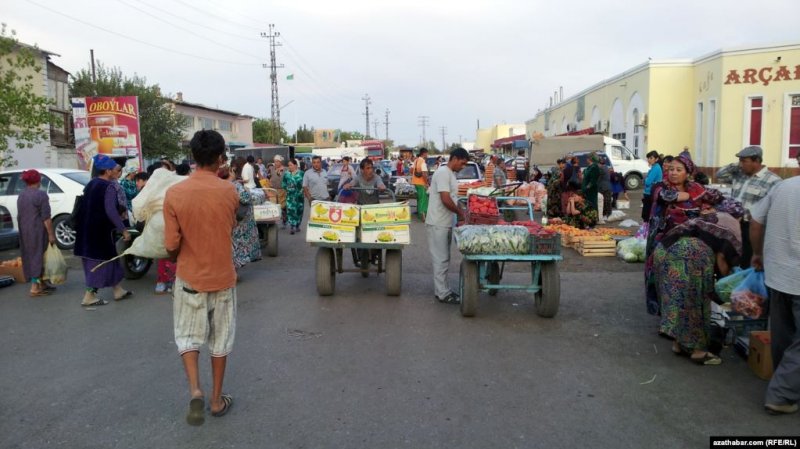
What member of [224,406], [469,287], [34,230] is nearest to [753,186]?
[469,287]

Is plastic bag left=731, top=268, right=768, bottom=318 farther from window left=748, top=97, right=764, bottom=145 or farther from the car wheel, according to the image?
window left=748, top=97, right=764, bottom=145

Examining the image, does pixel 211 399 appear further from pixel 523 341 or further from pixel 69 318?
pixel 69 318

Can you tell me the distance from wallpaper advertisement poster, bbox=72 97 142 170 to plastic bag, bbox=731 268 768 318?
796 inches

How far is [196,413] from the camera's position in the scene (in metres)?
4.00

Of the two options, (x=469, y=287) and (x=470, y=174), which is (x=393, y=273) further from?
(x=470, y=174)

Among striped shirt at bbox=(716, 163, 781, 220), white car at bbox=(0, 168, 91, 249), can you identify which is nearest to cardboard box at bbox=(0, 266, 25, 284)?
white car at bbox=(0, 168, 91, 249)

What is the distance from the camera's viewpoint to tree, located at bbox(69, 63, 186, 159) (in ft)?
117

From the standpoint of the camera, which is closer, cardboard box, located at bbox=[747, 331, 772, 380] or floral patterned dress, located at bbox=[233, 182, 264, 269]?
cardboard box, located at bbox=[747, 331, 772, 380]

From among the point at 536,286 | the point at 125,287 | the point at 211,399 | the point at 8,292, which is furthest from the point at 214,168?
the point at 8,292

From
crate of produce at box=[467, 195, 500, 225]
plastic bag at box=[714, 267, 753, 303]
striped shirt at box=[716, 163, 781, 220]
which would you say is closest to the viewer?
plastic bag at box=[714, 267, 753, 303]

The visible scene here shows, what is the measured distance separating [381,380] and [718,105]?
2472cm

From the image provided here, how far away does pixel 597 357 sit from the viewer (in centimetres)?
541

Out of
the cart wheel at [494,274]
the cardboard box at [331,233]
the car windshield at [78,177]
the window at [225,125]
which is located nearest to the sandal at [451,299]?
the cart wheel at [494,274]

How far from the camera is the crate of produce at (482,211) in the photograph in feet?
23.9
